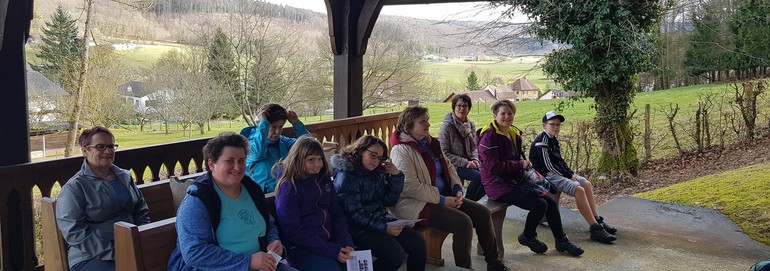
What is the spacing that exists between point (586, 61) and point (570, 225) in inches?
179

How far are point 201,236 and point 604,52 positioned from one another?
8088 mm

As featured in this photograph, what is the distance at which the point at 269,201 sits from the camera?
3.02m

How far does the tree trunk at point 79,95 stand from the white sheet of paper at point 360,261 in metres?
14.0

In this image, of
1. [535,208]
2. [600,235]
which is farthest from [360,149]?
[600,235]

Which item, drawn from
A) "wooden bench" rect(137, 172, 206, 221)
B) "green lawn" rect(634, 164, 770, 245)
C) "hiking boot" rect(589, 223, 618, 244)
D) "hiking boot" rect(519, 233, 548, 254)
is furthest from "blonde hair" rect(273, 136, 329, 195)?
"green lawn" rect(634, 164, 770, 245)

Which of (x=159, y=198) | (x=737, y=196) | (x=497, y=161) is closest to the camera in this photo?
(x=159, y=198)

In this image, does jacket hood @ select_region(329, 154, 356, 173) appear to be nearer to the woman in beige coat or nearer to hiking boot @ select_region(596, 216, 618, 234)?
the woman in beige coat

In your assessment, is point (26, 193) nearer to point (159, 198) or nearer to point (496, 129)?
point (159, 198)

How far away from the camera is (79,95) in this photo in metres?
15.1

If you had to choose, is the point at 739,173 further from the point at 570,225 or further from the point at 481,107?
the point at 481,107

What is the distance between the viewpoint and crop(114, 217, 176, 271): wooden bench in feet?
7.66

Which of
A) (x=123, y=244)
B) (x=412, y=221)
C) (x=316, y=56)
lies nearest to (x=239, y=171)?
(x=123, y=244)

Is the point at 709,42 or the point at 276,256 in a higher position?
the point at 709,42

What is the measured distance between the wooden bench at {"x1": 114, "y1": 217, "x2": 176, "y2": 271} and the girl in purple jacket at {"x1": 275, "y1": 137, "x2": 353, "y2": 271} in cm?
58
